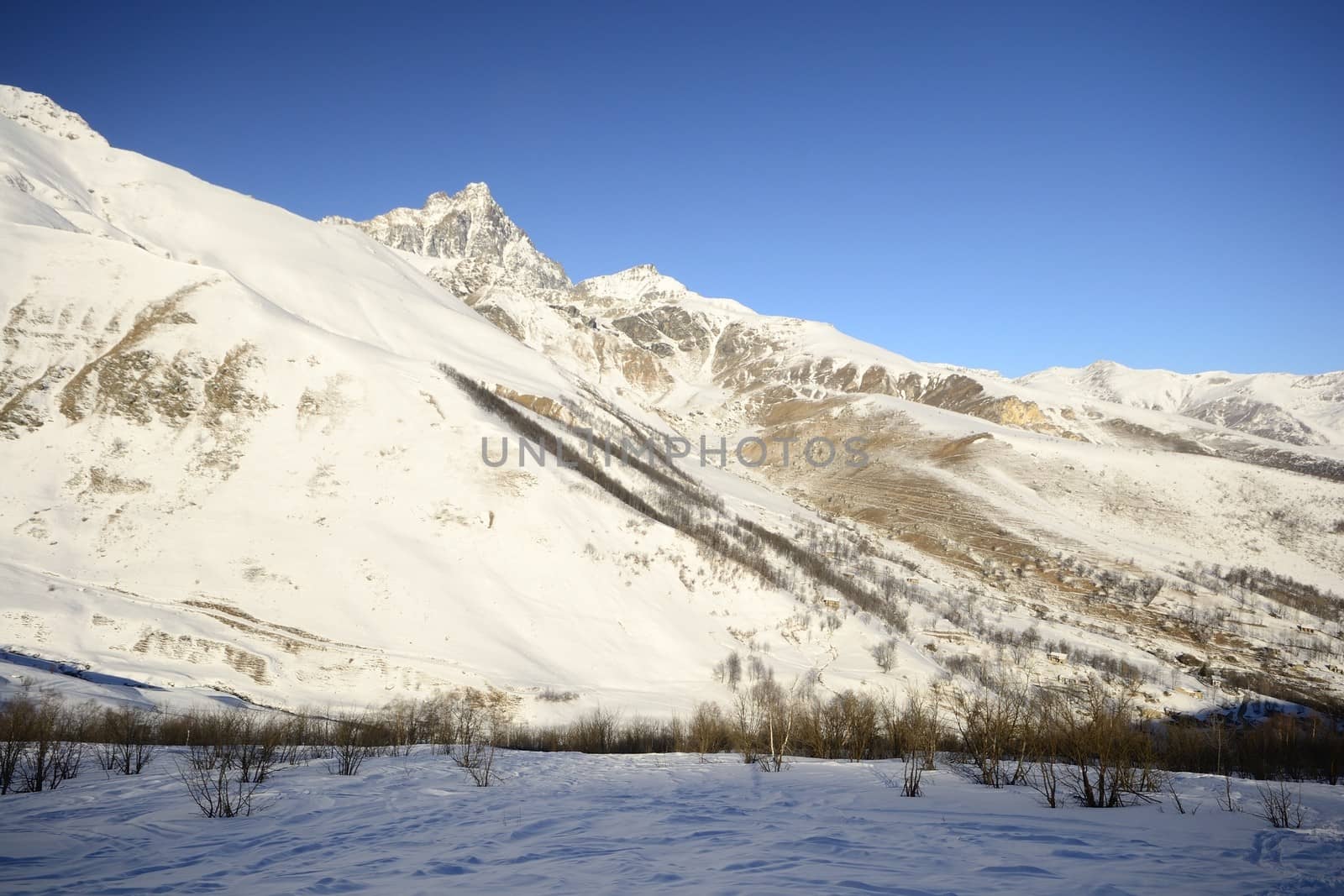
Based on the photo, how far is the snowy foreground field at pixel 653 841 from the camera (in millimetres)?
4508

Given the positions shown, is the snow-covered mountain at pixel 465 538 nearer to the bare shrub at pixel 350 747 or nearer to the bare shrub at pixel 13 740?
the bare shrub at pixel 350 747

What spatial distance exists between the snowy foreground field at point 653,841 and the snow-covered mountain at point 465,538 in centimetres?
1537

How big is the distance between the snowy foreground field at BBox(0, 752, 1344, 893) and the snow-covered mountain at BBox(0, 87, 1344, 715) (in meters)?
15.4

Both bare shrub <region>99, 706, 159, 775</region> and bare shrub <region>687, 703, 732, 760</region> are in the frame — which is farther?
bare shrub <region>687, 703, 732, 760</region>

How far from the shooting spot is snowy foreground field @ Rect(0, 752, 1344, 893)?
451 centimetres

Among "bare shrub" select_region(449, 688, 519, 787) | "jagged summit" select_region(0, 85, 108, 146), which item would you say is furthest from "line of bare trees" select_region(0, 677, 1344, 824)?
"jagged summit" select_region(0, 85, 108, 146)

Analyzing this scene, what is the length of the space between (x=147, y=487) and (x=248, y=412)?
6.39 metres

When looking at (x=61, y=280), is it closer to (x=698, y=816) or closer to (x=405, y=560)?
(x=405, y=560)

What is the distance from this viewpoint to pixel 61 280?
120ft

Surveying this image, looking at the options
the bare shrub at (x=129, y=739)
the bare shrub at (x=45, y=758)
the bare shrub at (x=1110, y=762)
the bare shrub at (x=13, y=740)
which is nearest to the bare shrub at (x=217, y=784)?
the bare shrub at (x=129, y=739)

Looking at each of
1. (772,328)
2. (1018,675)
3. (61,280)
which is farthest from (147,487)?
(772,328)

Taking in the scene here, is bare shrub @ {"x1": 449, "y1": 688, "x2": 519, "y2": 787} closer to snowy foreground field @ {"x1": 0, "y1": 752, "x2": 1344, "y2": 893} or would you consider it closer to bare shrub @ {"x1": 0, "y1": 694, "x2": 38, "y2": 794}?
bare shrub @ {"x1": 0, "y1": 694, "x2": 38, "y2": 794}

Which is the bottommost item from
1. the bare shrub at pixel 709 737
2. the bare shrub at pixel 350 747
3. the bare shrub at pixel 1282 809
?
the bare shrub at pixel 709 737

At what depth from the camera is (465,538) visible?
30344 mm
